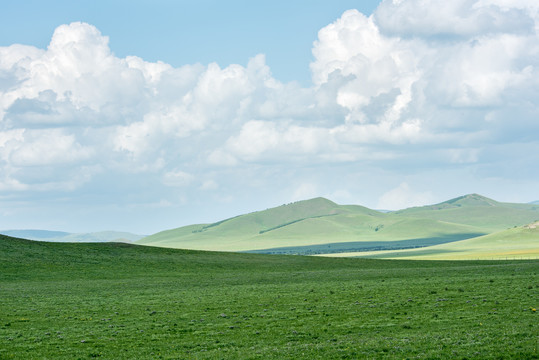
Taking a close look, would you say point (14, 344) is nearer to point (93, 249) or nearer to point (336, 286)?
point (336, 286)

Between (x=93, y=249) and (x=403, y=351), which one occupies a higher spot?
(x=93, y=249)

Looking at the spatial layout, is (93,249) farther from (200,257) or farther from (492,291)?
(492,291)

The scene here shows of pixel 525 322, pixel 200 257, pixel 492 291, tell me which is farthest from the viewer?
pixel 200 257

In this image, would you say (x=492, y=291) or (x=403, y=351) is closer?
(x=403, y=351)

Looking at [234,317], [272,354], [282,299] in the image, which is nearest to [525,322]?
[272,354]

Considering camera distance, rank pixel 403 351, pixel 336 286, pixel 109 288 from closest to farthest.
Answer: pixel 403 351 < pixel 336 286 < pixel 109 288

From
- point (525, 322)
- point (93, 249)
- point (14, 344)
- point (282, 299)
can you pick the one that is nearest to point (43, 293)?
point (282, 299)

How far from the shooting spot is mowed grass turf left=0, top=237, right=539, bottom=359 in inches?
1025

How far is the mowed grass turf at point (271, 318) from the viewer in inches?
1025

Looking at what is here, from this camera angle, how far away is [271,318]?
35.2 m

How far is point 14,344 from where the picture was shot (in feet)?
96.1

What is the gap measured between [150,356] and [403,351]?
10.3m

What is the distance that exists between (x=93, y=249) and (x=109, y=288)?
4446 cm

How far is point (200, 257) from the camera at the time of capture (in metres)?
100
